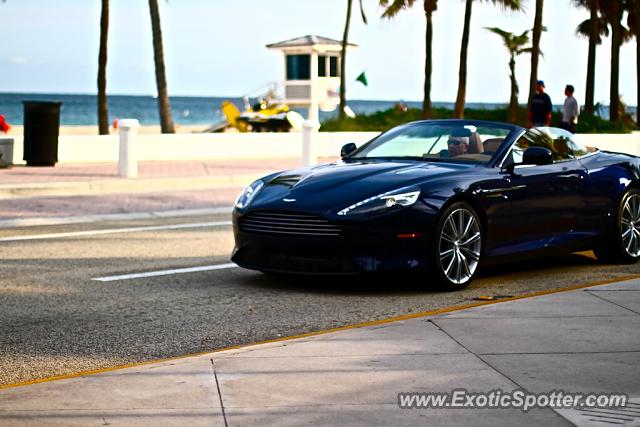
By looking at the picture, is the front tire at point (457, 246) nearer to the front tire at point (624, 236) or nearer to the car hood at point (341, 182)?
the car hood at point (341, 182)

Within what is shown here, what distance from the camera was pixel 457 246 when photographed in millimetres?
9250

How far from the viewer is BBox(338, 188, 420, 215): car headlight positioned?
8.91m

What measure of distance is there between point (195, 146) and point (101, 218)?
39.6ft

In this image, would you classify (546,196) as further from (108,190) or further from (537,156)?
(108,190)

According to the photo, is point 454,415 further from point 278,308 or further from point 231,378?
point 278,308

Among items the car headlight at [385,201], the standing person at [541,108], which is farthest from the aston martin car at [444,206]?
the standing person at [541,108]

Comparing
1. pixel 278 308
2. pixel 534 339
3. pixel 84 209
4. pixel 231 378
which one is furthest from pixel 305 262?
pixel 84 209

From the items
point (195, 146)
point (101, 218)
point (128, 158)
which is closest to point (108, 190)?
point (128, 158)

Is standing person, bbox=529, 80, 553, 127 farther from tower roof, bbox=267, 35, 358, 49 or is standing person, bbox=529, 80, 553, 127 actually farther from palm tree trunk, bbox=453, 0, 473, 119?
tower roof, bbox=267, 35, 358, 49

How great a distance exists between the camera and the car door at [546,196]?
387 inches

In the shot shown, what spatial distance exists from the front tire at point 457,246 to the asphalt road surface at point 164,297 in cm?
16

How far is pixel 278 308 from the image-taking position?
27.8 feet

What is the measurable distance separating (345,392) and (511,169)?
4.54m

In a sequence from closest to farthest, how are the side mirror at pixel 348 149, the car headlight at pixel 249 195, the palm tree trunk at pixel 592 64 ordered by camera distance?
the car headlight at pixel 249 195 → the side mirror at pixel 348 149 → the palm tree trunk at pixel 592 64
